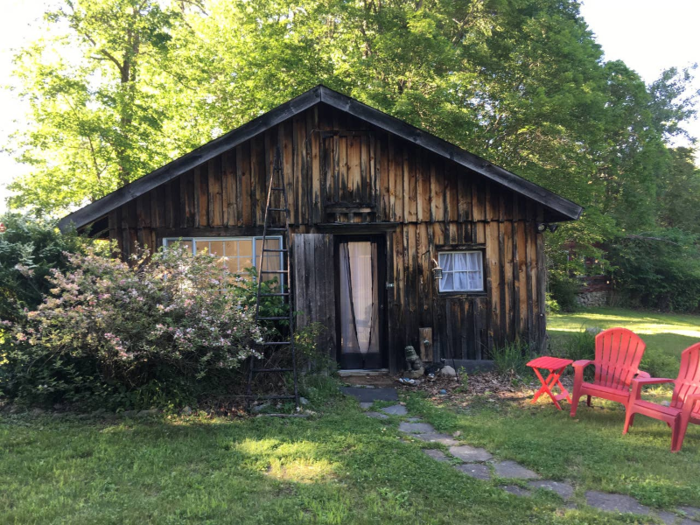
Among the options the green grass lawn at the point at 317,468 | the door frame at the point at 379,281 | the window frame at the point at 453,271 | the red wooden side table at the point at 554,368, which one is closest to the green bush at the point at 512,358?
the window frame at the point at 453,271

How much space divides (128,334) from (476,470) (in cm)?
406

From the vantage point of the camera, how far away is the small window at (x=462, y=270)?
8.98 m

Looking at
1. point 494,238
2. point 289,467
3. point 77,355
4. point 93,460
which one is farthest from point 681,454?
point 77,355

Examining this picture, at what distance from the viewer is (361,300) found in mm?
9188

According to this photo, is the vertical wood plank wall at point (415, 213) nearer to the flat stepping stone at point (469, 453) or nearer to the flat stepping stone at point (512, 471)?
the flat stepping stone at point (469, 453)

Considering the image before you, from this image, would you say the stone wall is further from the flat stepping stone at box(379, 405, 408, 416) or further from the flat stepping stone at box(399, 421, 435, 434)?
the flat stepping stone at box(399, 421, 435, 434)

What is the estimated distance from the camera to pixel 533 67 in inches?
627

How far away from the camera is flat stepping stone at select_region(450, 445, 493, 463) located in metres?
4.86

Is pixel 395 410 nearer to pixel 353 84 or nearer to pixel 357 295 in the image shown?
pixel 357 295

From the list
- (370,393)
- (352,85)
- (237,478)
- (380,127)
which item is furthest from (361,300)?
(352,85)

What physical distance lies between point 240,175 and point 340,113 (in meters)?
2.16

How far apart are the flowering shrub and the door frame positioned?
275 centimetres

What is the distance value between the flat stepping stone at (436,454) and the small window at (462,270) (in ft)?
14.0

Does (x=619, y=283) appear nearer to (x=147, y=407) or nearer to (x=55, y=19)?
(x=147, y=407)
